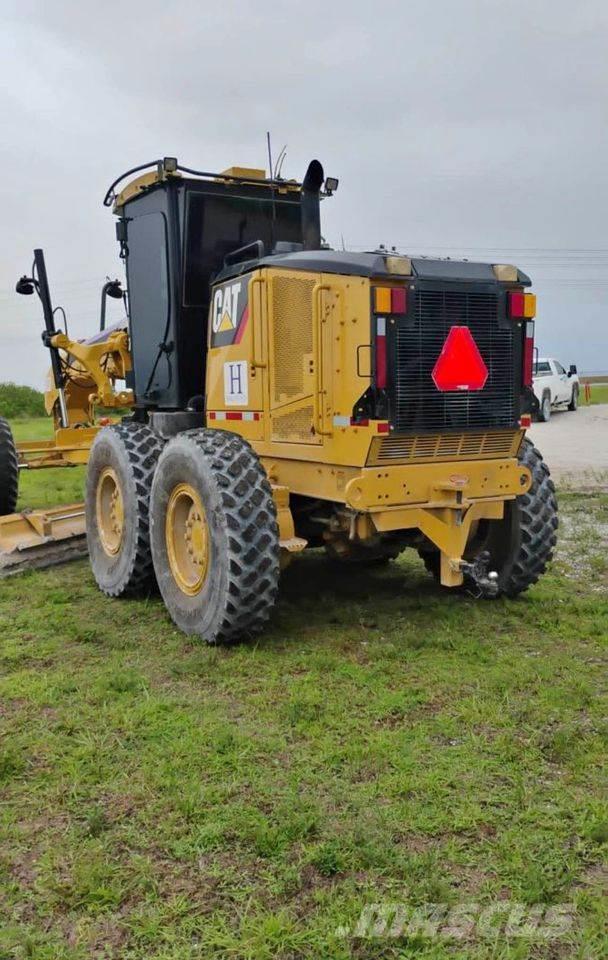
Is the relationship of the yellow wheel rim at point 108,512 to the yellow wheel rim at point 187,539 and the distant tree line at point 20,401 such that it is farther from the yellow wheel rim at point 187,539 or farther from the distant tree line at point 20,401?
the distant tree line at point 20,401

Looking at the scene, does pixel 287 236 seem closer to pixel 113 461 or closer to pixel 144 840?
pixel 113 461

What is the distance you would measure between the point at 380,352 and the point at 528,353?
4.03 feet

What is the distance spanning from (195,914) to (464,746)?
4.97 feet

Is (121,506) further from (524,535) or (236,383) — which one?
(524,535)

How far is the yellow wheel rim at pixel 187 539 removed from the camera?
17.7 ft

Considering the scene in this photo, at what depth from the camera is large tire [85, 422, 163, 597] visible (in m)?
6.23

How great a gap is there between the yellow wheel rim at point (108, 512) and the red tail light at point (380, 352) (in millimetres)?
2668

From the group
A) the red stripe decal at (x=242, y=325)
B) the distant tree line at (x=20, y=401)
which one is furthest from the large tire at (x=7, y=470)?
the distant tree line at (x=20, y=401)

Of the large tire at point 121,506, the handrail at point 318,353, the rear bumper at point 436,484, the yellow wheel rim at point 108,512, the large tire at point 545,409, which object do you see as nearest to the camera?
the rear bumper at point 436,484

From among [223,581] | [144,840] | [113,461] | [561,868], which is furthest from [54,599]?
[561,868]

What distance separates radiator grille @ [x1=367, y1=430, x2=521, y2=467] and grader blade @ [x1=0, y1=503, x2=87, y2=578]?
3705 mm

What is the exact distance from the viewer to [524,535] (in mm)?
5934

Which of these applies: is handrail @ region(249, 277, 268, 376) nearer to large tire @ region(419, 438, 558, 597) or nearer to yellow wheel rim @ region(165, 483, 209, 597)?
yellow wheel rim @ region(165, 483, 209, 597)

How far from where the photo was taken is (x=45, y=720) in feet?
13.9
